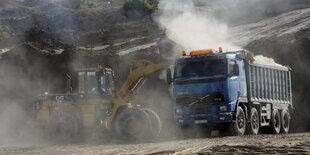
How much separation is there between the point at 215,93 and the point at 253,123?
2.75 meters

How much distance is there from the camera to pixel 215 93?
22203 mm

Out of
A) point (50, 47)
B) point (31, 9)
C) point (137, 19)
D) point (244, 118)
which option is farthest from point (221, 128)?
point (31, 9)

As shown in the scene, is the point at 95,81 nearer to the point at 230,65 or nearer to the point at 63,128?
the point at 63,128

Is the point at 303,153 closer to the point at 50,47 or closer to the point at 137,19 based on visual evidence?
the point at 50,47

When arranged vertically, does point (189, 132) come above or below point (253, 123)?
below

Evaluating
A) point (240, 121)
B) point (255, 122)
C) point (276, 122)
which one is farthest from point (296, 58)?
point (240, 121)

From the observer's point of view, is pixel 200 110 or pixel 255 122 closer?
pixel 200 110

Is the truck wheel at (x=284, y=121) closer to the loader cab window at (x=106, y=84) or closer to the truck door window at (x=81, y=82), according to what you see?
the loader cab window at (x=106, y=84)

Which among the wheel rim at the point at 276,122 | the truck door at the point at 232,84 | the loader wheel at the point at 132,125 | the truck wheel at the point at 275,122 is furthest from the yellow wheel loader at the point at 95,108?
the wheel rim at the point at 276,122

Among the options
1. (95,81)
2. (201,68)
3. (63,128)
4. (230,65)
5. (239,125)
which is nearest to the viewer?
(230,65)

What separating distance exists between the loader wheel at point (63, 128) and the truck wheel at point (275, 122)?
857 centimetres

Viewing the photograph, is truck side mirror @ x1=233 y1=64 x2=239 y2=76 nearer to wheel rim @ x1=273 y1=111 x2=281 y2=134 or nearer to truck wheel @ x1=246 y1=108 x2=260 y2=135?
truck wheel @ x1=246 y1=108 x2=260 y2=135

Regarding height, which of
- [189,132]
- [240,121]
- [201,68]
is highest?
[201,68]

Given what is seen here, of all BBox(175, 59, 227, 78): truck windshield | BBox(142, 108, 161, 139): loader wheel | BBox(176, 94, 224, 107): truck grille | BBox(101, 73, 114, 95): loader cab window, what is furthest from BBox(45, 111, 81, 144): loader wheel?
BBox(175, 59, 227, 78): truck windshield
